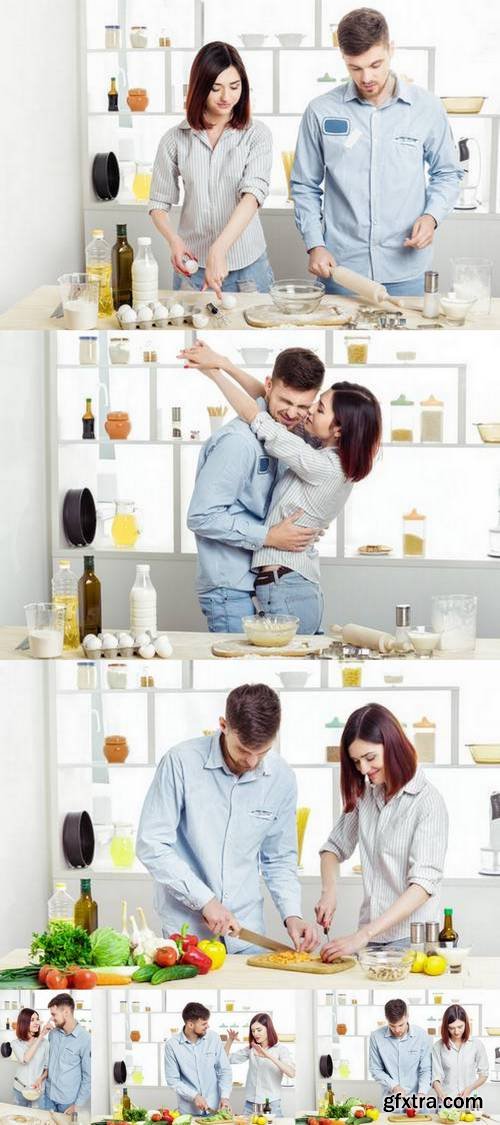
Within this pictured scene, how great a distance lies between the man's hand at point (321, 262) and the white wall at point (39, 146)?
871mm

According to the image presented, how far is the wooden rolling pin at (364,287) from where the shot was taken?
521 cm

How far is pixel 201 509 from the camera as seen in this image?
4.91 metres

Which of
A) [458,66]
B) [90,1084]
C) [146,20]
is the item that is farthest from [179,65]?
[90,1084]

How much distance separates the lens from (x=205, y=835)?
4852 mm

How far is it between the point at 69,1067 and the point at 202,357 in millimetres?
1765

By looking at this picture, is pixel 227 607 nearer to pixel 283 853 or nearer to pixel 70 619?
pixel 70 619

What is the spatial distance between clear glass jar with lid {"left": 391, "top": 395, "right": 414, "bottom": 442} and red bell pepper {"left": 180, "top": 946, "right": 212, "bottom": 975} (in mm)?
1407

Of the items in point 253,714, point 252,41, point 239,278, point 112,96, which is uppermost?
point 252,41

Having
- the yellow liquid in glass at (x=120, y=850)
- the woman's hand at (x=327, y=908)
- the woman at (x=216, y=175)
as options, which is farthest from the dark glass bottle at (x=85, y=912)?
the woman at (x=216, y=175)

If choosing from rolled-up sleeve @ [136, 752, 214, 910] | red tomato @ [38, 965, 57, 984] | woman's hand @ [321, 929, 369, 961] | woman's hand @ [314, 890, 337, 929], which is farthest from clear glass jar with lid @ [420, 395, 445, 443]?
red tomato @ [38, 965, 57, 984]

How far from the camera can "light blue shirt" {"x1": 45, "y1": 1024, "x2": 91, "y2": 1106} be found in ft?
15.2

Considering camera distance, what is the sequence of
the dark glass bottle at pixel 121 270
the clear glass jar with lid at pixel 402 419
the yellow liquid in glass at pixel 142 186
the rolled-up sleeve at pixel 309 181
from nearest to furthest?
the clear glass jar with lid at pixel 402 419
the dark glass bottle at pixel 121 270
the rolled-up sleeve at pixel 309 181
the yellow liquid in glass at pixel 142 186

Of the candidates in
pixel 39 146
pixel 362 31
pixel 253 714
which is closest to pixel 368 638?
pixel 253 714

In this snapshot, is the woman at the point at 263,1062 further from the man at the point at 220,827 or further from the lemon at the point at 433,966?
the lemon at the point at 433,966
